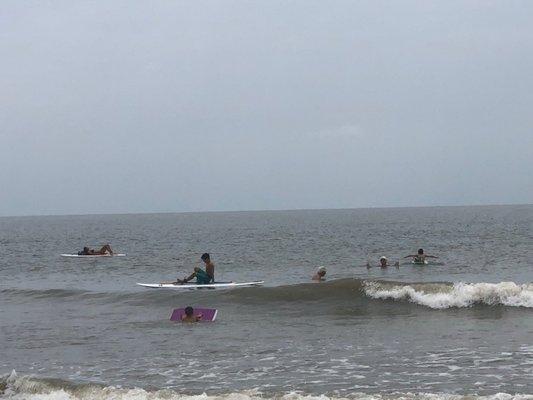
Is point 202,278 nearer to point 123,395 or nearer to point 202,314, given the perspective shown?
point 202,314

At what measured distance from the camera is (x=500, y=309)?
85.3ft

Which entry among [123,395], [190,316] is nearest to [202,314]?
[190,316]

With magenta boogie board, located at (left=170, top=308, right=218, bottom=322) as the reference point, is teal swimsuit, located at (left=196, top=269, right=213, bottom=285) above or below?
above

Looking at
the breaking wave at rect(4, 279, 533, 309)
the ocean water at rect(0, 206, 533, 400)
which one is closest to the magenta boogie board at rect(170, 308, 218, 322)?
the ocean water at rect(0, 206, 533, 400)

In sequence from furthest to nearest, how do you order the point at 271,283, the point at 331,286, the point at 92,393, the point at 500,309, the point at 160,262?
1. the point at 160,262
2. the point at 271,283
3. the point at 331,286
4. the point at 500,309
5. the point at 92,393

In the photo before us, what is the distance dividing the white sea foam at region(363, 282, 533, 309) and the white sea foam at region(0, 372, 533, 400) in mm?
→ 13144

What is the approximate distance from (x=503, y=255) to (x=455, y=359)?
35794 mm

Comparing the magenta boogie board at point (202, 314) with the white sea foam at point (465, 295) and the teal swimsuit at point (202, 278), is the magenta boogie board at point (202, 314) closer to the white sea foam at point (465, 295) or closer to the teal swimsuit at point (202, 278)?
the teal swimsuit at point (202, 278)

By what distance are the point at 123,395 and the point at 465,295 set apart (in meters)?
16.3

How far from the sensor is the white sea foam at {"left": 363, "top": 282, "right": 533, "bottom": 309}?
26.9 meters

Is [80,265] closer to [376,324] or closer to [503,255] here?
[503,255]

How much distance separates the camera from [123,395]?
1525 centimetres

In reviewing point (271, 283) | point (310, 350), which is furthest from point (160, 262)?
point (310, 350)

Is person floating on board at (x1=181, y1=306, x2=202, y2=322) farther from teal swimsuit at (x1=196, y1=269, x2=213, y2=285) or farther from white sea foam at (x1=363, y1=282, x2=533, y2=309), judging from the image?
white sea foam at (x1=363, y1=282, x2=533, y2=309)
